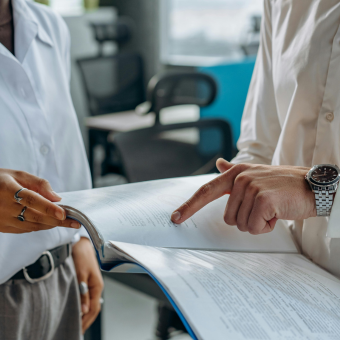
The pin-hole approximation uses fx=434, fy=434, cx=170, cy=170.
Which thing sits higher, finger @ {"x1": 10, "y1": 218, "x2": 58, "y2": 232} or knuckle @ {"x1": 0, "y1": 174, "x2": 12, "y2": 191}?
knuckle @ {"x1": 0, "y1": 174, "x2": 12, "y2": 191}

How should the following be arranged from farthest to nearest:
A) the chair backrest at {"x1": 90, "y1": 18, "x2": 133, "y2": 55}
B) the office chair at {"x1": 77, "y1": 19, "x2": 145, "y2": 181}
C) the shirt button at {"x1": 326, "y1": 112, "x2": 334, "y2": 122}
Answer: the chair backrest at {"x1": 90, "y1": 18, "x2": 133, "y2": 55}
the office chair at {"x1": 77, "y1": 19, "x2": 145, "y2": 181}
the shirt button at {"x1": 326, "y1": 112, "x2": 334, "y2": 122}

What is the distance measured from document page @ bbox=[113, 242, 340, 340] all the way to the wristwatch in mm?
109

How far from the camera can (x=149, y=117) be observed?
371 centimetres

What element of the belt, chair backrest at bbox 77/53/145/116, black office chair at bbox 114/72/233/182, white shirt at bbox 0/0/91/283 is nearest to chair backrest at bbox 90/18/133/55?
chair backrest at bbox 77/53/145/116

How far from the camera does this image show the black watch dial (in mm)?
661

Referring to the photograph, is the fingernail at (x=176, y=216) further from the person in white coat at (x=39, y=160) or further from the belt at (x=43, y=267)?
the belt at (x=43, y=267)

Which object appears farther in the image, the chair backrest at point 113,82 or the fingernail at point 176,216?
the chair backrest at point 113,82

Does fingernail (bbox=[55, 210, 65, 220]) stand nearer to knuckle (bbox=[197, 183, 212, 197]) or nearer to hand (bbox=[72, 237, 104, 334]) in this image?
knuckle (bbox=[197, 183, 212, 197])

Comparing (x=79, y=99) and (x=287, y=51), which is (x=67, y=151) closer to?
(x=287, y=51)

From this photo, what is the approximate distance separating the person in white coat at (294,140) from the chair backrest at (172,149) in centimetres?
64

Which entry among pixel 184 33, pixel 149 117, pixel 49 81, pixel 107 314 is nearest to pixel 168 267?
pixel 49 81

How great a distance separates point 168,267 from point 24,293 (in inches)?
19.2

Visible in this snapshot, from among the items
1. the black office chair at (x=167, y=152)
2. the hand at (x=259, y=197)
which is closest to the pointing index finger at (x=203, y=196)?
the hand at (x=259, y=197)

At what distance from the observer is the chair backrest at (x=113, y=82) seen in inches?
155
